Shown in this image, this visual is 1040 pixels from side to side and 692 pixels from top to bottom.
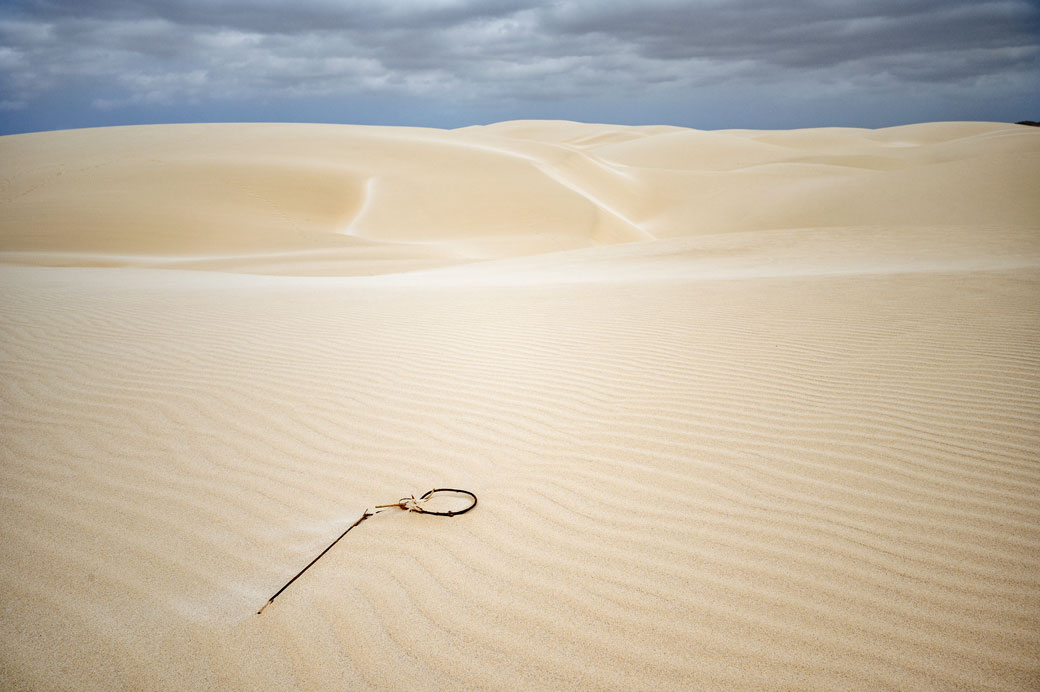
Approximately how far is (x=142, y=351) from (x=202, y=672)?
4612 mm

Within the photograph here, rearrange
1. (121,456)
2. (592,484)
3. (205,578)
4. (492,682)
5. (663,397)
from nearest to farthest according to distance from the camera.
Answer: (492,682) → (205,578) → (592,484) → (121,456) → (663,397)

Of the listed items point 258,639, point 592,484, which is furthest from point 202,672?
point 592,484

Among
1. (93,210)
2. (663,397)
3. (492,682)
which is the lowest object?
(492,682)

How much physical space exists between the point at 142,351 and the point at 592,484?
4.89 meters

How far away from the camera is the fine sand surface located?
2191mm

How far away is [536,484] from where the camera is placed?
10.8 feet

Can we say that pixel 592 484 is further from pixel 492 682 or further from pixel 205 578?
pixel 205 578

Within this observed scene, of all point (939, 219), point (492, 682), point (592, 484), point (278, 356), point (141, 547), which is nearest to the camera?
point (492, 682)

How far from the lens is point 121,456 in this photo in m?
3.63

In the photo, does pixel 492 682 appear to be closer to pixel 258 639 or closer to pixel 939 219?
pixel 258 639

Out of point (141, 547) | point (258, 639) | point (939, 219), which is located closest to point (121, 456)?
point (141, 547)

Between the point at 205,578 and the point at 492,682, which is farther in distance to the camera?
the point at 205,578

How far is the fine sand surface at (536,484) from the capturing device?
2191 mm

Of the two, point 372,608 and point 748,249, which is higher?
point 748,249
